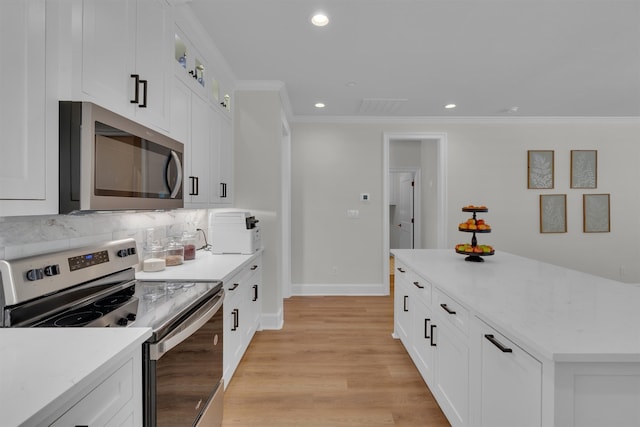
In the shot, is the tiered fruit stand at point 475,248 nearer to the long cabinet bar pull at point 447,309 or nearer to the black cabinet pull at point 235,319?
the long cabinet bar pull at point 447,309

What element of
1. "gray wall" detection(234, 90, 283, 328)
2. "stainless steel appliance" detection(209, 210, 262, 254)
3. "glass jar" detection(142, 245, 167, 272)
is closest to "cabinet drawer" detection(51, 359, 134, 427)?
"glass jar" detection(142, 245, 167, 272)

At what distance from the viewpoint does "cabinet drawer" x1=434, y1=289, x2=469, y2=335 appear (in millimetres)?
1511

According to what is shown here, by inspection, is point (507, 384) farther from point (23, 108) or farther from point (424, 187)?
point (424, 187)

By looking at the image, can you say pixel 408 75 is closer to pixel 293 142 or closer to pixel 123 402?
pixel 293 142

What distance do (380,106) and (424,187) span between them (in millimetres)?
2033

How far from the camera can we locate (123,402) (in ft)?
2.94

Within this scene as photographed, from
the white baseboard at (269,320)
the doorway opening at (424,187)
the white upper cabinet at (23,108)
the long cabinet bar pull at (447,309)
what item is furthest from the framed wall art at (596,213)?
the white upper cabinet at (23,108)

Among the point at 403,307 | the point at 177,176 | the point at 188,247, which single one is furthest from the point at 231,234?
the point at 403,307

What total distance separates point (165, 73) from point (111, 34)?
464 millimetres

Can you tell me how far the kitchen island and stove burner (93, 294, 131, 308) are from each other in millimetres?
1532

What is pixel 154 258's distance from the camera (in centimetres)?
199

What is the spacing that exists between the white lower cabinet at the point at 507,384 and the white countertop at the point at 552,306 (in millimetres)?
56

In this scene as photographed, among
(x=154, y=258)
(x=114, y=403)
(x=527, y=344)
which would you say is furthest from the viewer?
(x=154, y=258)

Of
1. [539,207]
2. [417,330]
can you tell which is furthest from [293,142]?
[539,207]
